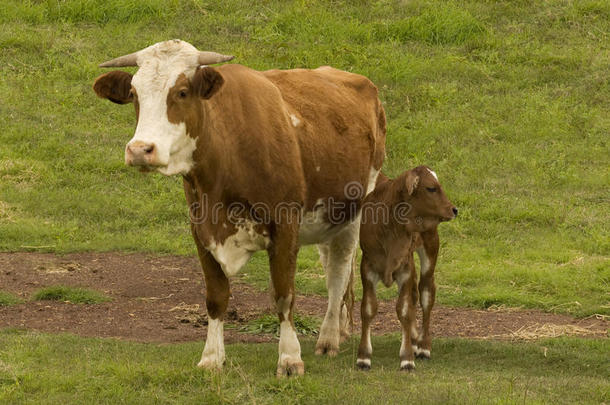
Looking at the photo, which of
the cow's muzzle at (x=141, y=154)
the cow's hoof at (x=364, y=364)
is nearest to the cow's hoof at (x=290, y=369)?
the cow's hoof at (x=364, y=364)

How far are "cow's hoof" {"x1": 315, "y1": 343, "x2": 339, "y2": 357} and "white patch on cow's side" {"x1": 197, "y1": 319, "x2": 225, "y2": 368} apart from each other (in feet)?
4.16

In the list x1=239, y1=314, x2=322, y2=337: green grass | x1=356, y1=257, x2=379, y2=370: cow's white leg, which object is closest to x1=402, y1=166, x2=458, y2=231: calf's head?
x1=356, y1=257, x2=379, y2=370: cow's white leg

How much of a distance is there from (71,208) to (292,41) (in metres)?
6.01

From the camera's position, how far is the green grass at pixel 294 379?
735 cm

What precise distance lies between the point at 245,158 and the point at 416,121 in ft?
30.2

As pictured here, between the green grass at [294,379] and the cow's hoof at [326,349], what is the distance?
75mm

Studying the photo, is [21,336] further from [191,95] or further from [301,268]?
[301,268]

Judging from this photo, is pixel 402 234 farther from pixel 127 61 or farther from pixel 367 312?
pixel 127 61

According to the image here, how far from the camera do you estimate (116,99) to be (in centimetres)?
798

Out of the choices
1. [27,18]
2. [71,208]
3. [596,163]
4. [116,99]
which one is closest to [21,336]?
[116,99]

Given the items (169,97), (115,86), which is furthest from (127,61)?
Answer: (169,97)

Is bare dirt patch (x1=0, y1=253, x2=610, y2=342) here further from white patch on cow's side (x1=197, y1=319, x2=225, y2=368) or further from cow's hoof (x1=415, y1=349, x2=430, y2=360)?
white patch on cow's side (x1=197, y1=319, x2=225, y2=368)

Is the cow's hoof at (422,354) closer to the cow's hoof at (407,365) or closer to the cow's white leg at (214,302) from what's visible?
the cow's hoof at (407,365)

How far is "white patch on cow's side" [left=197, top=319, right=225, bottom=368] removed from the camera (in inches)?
326
